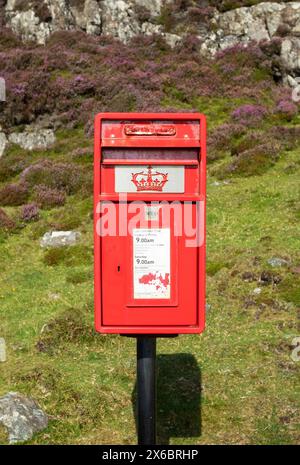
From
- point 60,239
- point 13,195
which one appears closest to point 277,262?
point 60,239

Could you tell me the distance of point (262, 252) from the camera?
13.8 metres

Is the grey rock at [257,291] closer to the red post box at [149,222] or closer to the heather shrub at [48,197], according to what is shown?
the red post box at [149,222]

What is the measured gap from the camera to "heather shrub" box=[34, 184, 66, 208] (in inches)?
826

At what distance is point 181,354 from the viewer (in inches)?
401

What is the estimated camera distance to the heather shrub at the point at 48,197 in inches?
826

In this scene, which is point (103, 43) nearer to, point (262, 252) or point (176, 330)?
point (262, 252)

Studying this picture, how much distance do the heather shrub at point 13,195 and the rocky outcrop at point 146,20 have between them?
2286 centimetres

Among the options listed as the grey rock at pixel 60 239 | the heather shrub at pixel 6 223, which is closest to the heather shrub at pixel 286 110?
the grey rock at pixel 60 239

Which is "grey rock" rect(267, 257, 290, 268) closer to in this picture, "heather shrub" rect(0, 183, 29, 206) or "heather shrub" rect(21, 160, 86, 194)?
"heather shrub" rect(21, 160, 86, 194)

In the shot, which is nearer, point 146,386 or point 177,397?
point 146,386

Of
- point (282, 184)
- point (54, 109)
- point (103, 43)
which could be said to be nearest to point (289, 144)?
point (282, 184)

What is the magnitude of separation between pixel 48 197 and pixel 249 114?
1369 cm

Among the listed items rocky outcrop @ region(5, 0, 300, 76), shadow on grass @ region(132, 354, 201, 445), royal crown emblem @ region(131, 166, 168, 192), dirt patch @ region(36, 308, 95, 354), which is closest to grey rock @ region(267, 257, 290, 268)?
shadow on grass @ region(132, 354, 201, 445)

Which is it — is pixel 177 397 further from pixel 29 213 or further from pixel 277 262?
pixel 29 213
